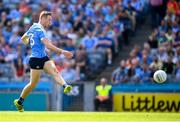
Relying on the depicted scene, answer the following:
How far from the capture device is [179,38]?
2814 centimetres

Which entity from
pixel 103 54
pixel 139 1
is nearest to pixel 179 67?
pixel 103 54

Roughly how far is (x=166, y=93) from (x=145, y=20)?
739 cm

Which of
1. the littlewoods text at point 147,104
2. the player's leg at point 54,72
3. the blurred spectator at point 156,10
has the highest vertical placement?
the blurred spectator at point 156,10

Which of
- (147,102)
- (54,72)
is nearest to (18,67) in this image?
(147,102)

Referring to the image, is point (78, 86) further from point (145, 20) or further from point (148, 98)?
point (145, 20)

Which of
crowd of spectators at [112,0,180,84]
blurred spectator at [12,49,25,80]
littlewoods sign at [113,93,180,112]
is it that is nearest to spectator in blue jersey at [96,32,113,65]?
crowd of spectators at [112,0,180,84]

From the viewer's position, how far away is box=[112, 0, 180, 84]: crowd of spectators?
26812mm

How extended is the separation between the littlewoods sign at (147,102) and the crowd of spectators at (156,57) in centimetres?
72

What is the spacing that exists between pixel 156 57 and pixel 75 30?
5.54 metres

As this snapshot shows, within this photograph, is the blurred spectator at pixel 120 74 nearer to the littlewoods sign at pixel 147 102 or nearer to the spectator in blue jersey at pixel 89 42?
the littlewoods sign at pixel 147 102

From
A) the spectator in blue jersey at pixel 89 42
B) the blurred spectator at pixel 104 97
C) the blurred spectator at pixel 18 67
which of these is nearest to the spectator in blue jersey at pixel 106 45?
the spectator in blue jersey at pixel 89 42

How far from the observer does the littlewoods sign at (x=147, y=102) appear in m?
25.7

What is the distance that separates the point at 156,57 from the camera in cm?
2719

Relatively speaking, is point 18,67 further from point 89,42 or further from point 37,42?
point 37,42
